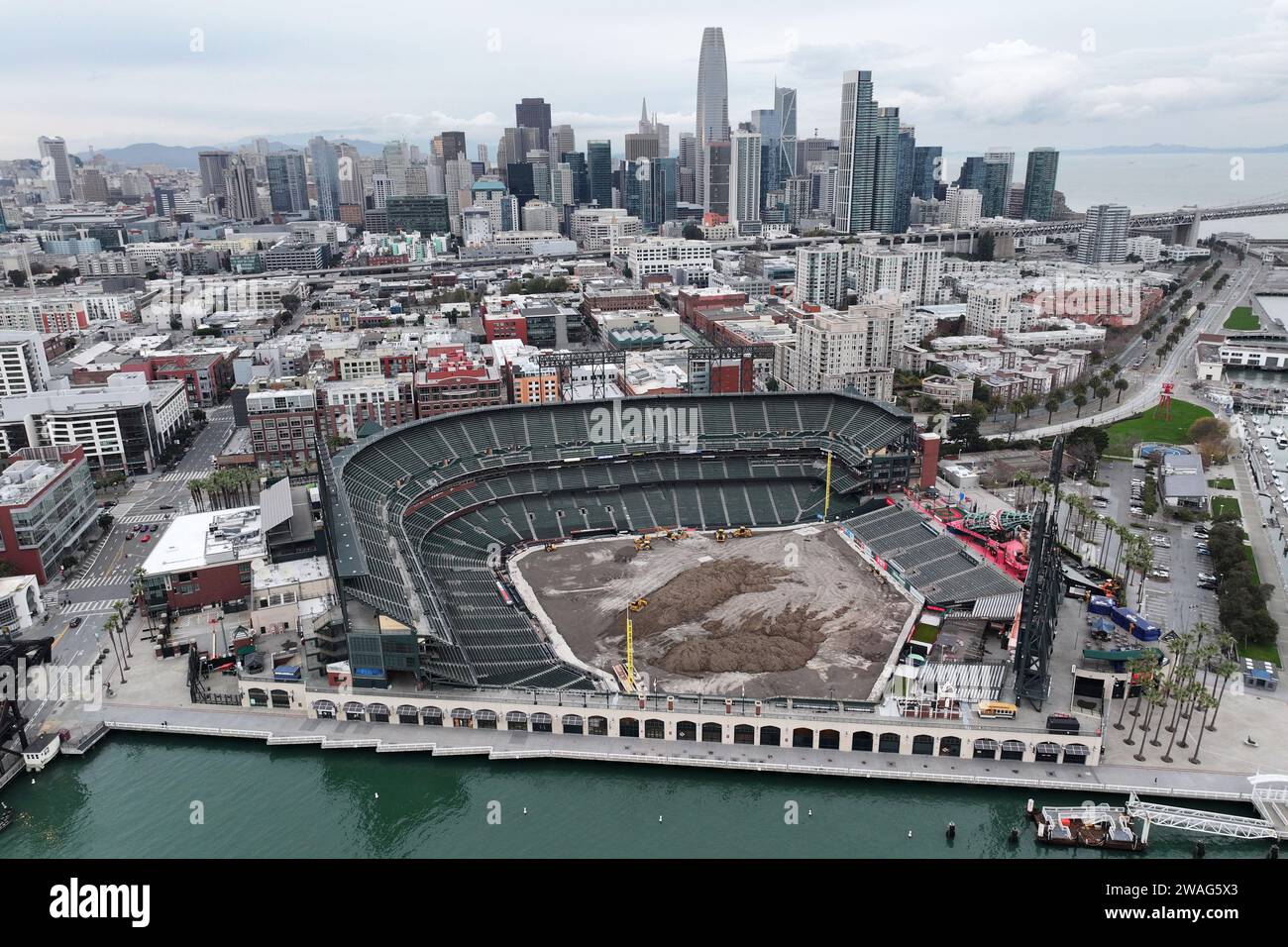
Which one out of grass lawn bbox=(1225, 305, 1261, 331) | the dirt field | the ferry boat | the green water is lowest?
the green water

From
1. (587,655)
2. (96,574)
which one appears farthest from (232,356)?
(587,655)

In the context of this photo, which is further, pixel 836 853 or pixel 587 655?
pixel 587 655

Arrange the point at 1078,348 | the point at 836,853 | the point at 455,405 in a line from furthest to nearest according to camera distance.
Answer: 1. the point at 1078,348
2. the point at 455,405
3. the point at 836,853

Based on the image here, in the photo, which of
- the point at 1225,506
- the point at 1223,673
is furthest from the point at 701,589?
the point at 1225,506

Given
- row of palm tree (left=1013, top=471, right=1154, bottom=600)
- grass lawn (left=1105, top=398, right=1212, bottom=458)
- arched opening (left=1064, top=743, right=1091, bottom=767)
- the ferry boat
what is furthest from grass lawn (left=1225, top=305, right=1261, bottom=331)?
the ferry boat

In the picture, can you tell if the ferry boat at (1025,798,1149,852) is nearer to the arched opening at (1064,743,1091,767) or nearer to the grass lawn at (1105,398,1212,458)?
the arched opening at (1064,743,1091,767)

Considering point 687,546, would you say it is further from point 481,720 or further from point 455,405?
point 455,405
